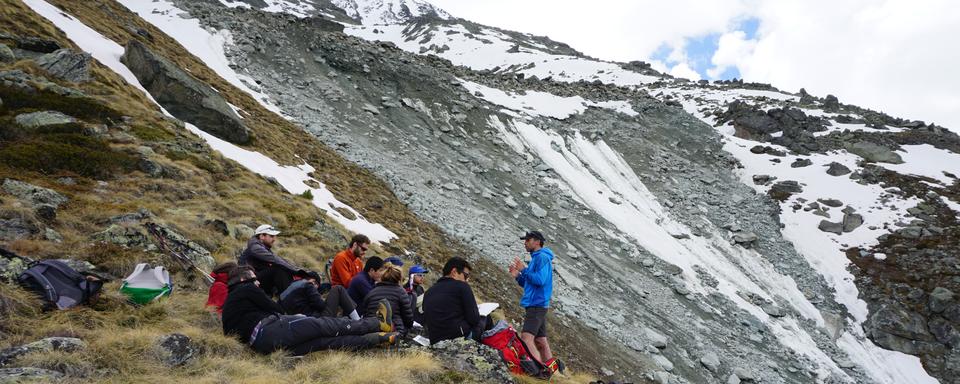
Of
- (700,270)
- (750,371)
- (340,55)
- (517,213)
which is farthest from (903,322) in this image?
(340,55)

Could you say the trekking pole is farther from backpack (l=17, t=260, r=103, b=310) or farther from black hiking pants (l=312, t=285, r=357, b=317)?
black hiking pants (l=312, t=285, r=357, b=317)

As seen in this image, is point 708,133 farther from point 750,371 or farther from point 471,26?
Result: point 471,26

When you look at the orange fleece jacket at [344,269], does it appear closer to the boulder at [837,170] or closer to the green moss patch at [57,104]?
the green moss patch at [57,104]

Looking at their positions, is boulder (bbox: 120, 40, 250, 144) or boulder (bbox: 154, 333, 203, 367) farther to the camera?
boulder (bbox: 120, 40, 250, 144)

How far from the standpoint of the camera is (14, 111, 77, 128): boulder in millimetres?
10297

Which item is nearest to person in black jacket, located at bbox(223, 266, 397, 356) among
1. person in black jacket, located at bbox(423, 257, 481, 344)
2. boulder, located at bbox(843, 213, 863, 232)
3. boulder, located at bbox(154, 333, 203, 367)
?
boulder, located at bbox(154, 333, 203, 367)

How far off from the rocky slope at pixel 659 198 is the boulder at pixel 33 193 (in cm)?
672

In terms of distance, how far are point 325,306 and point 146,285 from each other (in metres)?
2.44

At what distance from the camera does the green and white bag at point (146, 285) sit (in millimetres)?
6508

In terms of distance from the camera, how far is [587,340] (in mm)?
13688

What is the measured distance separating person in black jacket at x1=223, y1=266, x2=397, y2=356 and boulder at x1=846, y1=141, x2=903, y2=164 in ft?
144

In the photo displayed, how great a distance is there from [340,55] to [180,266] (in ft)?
88.3

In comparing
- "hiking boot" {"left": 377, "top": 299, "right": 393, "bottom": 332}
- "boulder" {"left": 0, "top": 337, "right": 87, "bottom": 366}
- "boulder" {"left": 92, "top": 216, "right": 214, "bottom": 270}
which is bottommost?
"boulder" {"left": 92, "top": 216, "right": 214, "bottom": 270}

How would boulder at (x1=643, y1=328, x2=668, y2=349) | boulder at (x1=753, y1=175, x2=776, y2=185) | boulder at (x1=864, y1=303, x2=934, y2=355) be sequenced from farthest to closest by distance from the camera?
boulder at (x1=753, y1=175, x2=776, y2=185) → boulder at (x1=864, y1=303, x2=934, y2=355) → boulder at (x1=643, y1=328, x2=668, y2=349)
